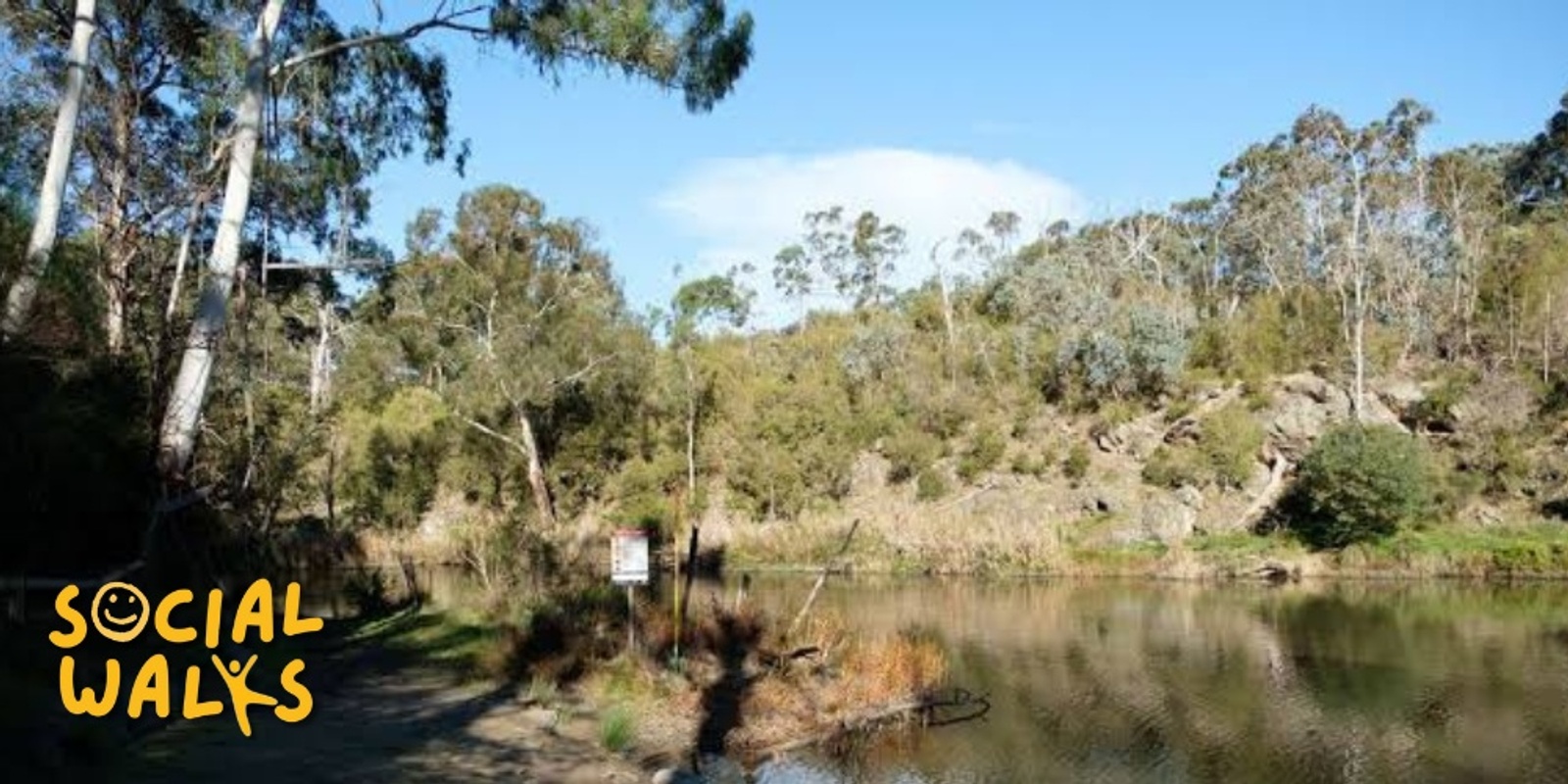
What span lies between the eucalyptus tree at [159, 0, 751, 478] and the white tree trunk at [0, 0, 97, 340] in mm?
1368

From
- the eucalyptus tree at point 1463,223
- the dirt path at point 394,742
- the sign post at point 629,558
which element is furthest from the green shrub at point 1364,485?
the dirt path at point 394,742

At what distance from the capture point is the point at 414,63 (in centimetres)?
1500

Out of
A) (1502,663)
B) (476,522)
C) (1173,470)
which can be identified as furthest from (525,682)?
(1173,470)

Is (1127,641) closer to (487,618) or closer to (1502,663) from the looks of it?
(1502,663)

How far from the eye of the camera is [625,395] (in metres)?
43.8

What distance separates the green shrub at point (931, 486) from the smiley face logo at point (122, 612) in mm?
31822

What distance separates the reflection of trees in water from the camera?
13.5 metres

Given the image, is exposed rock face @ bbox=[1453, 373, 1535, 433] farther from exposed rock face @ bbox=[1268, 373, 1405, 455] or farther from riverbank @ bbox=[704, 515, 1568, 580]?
riverbank @ bbox=[704, 515, 1568, 580]

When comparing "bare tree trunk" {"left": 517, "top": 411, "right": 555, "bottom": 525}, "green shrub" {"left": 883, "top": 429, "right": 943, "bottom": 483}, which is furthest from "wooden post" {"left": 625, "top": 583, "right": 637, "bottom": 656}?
"green shrub" {"left": 883, "top": 429, "right": 943, "bottom": 483}

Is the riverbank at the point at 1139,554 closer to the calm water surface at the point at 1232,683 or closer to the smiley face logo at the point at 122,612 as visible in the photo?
the calm water surface at the point at 1232,683

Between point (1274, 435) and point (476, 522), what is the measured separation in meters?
23.6

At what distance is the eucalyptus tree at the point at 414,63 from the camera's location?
472 inches

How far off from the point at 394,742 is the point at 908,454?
34.0 meters

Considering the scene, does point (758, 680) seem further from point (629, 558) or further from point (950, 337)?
point (950, 337)
